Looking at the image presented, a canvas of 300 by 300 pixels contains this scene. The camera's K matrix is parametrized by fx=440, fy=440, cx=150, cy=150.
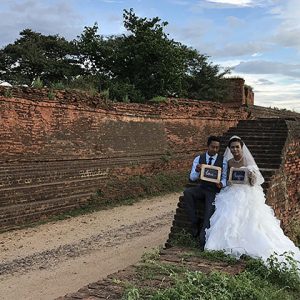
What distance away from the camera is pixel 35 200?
31.6 feet

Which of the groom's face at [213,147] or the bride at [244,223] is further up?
the groom's face at [213,147]

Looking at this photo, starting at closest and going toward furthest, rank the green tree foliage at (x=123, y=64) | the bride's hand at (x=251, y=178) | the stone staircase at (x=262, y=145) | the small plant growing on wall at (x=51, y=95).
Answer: the bride's hand at (x=251, y=178) < the stone staircase at (x=262, y=145) < the small plant growing on wall at (x=51, y=95) < the green tree foliage at (x=123, y=64)

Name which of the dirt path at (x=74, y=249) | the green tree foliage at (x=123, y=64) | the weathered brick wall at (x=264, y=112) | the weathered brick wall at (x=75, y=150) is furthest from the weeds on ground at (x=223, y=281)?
the weathered brick wall at (x=264, y=112)

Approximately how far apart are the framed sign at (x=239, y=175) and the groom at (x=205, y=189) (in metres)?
0.10

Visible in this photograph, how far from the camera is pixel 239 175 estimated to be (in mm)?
5684

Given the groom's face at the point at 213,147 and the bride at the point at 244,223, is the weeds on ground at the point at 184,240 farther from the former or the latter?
the groom's face at the point at 213,147

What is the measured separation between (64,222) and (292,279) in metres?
6.07

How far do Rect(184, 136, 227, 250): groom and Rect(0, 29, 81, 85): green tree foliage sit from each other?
16.9m

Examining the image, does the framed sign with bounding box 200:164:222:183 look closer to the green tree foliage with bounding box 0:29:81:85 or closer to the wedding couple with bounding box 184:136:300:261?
the wedding couple with bounding box 184:136:300:261

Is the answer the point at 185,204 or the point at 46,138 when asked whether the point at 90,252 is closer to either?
the point at 185,204

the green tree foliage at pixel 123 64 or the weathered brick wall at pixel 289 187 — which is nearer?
the weathered brick wall at pixel 289 187

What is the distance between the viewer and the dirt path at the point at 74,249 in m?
6.00

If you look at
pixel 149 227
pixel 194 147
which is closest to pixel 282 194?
pixel 149 227

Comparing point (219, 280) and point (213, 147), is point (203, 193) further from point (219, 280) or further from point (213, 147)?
point (219, 280)
